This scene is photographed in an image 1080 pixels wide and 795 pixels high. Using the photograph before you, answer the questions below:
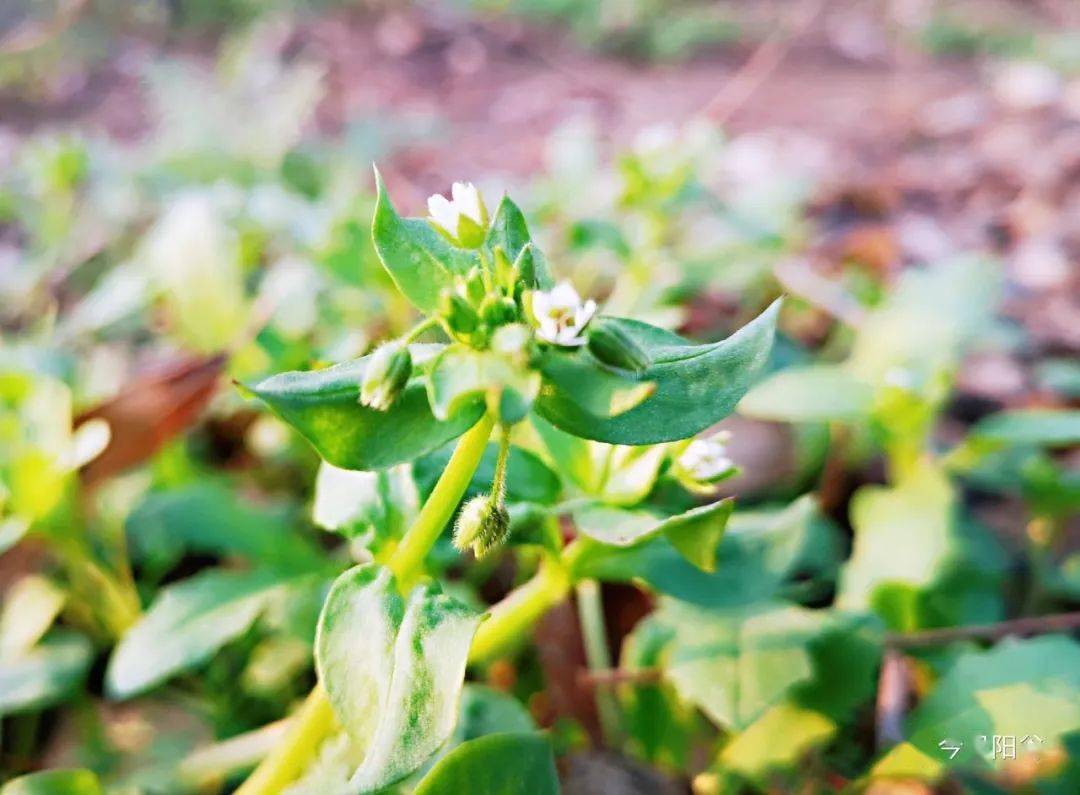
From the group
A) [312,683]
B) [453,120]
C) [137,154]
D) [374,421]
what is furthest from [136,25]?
[374,421]

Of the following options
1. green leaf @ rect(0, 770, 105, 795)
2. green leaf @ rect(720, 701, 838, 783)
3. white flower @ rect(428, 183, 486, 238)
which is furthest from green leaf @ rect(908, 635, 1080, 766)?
green leaf @ rect(0, 770, 105, 795)

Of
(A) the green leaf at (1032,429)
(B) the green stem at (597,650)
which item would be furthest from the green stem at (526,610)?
(A) the green leaf at (1032,429)

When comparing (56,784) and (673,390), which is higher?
(673,390)

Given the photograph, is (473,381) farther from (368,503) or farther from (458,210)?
(368,503)

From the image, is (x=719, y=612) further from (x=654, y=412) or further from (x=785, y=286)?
(x=785, y=286)

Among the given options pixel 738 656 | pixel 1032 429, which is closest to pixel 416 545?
pixel 738 656

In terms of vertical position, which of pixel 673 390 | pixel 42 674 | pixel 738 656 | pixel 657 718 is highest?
pixel 673 390
